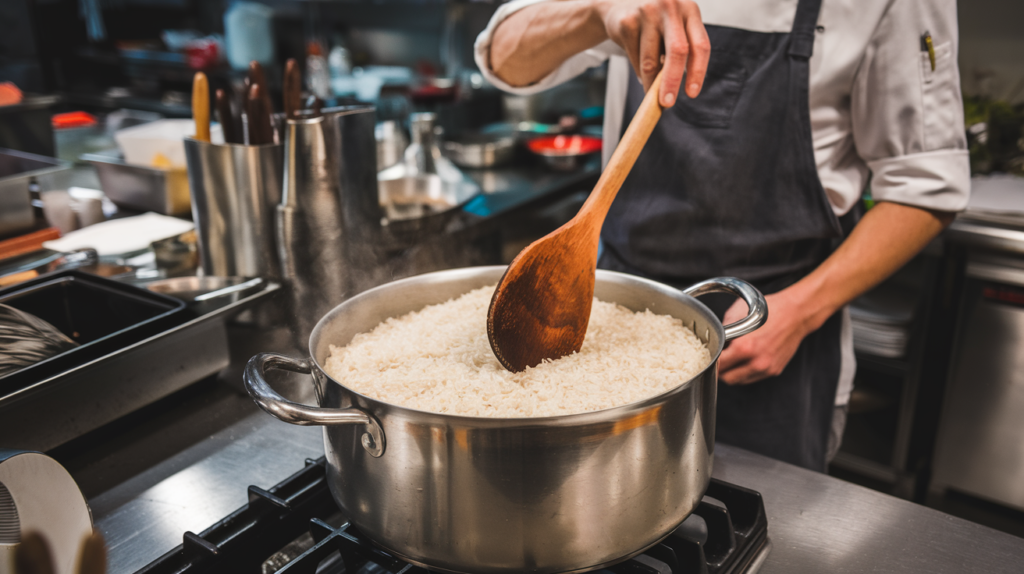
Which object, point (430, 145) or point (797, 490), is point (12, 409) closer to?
point (797, 490)

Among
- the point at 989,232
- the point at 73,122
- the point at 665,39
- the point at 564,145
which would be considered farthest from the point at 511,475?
the point at 73,122

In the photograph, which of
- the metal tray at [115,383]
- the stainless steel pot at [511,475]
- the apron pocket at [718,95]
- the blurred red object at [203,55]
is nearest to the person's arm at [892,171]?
the apron pocket at [718,95]

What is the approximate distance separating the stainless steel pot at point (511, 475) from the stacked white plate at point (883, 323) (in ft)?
5.92

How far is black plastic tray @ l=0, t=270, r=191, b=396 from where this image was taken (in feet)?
3.15

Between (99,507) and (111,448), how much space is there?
0.13m

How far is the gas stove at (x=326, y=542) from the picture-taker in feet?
2.23

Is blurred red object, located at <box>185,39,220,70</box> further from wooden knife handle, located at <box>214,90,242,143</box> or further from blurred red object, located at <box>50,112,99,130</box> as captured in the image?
wooden knife handle, located at <box>214,90,242,143</box>

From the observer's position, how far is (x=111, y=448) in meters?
0.93

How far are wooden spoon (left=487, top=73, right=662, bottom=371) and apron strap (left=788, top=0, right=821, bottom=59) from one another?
0.46 m

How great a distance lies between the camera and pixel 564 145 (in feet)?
8.33

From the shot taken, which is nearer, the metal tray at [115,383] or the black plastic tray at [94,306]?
the metal tray at [115,383]

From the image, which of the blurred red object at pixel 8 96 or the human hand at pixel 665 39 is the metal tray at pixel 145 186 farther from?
the human hand at pixel 665 39

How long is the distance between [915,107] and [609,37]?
0.53m

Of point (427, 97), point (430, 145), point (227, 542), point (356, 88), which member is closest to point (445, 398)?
point (227, 542)
